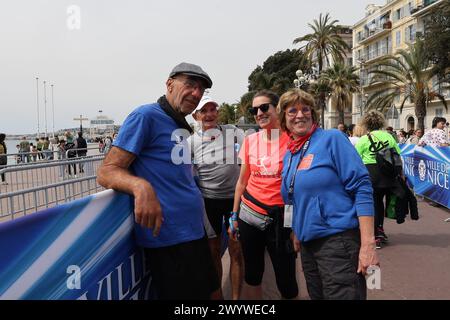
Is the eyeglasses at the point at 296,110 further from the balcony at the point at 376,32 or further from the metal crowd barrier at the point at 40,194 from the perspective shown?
the balcony at the point at 376,32

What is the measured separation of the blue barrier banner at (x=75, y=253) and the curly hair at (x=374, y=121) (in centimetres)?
442

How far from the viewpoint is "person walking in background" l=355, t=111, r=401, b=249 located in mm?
5488

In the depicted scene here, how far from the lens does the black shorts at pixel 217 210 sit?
3615 millimetres

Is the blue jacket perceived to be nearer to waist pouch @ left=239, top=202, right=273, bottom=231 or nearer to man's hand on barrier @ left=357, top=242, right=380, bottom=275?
man's hand on barrier @ left=357, top=242, right=380, bottom=275

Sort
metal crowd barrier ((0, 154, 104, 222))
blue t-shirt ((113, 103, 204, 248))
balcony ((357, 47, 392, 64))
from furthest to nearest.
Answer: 1. balcony ((357, 47, 392, 64))
2. metal crowd barrier ((0, 154, 104, 222))
3. blue t-shirt ((113, 103, 204, 248))

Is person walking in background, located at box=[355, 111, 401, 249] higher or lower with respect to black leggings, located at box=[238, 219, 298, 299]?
higher

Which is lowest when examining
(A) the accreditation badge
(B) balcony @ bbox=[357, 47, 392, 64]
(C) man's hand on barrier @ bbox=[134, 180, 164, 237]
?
(A) the accreditation badge

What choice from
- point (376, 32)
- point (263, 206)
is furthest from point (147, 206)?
point (376, 32)

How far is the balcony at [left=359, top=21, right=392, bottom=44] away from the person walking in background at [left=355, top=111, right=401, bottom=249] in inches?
2182

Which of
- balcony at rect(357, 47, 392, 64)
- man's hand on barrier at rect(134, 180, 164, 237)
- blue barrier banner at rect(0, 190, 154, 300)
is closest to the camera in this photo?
blue barrier banner at rect(0, 190, 154, 300)

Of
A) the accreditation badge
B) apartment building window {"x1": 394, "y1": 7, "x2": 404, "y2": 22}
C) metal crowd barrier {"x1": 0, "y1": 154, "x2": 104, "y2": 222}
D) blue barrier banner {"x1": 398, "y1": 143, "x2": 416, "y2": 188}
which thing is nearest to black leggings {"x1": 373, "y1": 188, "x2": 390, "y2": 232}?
the accreditation badge
